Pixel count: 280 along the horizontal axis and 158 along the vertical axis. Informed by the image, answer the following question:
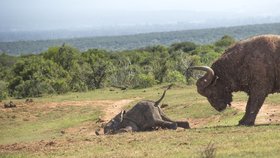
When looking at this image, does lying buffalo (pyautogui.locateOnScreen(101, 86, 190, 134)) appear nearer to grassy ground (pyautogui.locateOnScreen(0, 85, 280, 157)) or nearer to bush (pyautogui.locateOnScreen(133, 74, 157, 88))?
grassy ground (pyautogui.locateOnScreen(0, 85, 280, 157))

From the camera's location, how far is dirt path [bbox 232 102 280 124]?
19484 mm

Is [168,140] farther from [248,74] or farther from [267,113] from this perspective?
[267,113]

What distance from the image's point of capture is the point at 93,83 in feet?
167

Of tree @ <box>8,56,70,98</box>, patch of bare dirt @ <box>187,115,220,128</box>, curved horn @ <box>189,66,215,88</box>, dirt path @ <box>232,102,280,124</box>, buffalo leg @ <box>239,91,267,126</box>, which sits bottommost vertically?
tree @ <box>8,56,70,98</box>

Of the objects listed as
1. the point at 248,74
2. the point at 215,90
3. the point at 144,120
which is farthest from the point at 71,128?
the point at 248,74

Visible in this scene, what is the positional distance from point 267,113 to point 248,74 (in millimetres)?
4870

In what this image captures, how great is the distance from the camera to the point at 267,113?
2172cm

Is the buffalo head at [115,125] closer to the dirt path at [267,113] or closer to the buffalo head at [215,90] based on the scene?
the buffalo head at [215,90]

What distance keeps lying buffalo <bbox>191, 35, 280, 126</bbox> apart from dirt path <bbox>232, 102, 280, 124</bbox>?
1.80 m

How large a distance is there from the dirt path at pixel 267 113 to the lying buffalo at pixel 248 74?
5.92 feet

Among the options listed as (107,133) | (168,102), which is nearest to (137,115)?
(107,133)

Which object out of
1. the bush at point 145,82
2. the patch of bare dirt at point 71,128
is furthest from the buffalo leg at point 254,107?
the bush at point 145,82

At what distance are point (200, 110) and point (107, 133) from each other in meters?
7.80

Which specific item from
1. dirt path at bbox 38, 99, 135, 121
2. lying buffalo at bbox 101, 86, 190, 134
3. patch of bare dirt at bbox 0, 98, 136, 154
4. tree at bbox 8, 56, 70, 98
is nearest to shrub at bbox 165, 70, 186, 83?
tree at bbox 8, 56, 70, 98
